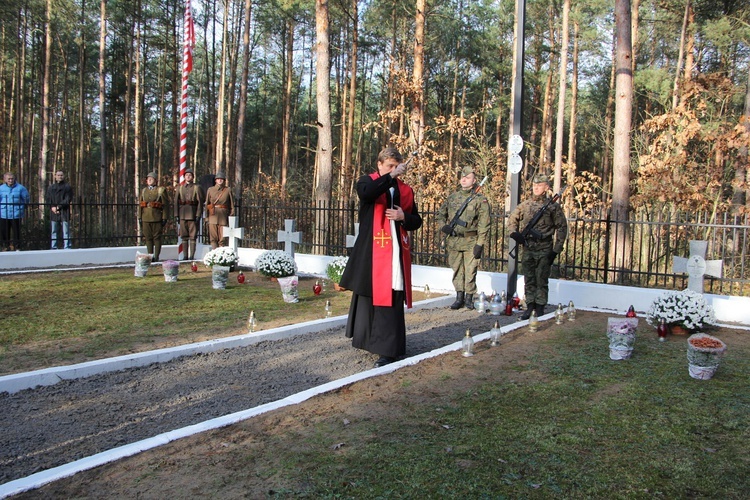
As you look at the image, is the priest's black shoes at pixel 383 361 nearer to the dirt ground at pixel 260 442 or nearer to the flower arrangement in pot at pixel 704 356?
the dirt ground at pixel 260 442

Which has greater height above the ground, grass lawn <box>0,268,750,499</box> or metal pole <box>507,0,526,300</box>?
metal pole <box>507,0,526,300</box>

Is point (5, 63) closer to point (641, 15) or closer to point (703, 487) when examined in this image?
point (641, 15)

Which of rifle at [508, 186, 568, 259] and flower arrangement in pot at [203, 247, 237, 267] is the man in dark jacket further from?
rifle at [508, 186, 568, 259]

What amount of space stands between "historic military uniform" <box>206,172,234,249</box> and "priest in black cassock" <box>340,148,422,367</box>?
29.7ft

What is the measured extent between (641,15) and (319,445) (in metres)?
28.8

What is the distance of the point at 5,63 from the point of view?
34.5 meters

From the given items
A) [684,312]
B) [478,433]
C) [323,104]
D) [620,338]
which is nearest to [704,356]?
[620,338]

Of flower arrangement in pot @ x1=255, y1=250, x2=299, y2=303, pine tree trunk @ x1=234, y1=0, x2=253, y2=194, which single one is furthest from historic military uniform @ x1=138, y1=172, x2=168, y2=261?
pine tree trunk @ x1=234, y1=0, x2=253, y2=194

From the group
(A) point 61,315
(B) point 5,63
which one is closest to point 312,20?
(B) point 5,63

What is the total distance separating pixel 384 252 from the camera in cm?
575

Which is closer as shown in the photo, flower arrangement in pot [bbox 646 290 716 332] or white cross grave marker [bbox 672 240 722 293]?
flower arrangement in pot [bbox 646 290 716 332]

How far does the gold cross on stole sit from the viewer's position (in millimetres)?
5762

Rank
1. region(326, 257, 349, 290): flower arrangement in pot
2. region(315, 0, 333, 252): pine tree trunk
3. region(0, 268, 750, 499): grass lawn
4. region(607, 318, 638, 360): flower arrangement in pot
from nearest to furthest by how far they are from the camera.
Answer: region(0, 268, 750, 499): grass lawn
region(607, 318, 638, 360): flower arrangement in pot
region(326, 257, 349, 290): flower arrangement in pot
region(315, 0, 333, 252): pine tree trunk

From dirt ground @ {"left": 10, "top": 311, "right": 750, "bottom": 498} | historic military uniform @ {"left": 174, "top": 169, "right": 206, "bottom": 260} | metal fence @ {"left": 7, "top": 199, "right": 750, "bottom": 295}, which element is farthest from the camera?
historic military uniform @ {"left": 174, "top": 169, "right": 206, "bottom": 260}
